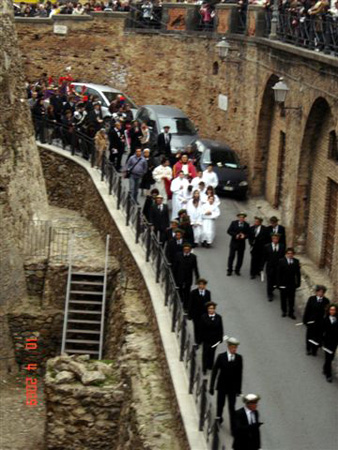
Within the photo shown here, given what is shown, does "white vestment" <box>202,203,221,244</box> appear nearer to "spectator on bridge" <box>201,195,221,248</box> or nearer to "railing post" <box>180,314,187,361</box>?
"spectator on bridge" <box>201,195,221,248</box>

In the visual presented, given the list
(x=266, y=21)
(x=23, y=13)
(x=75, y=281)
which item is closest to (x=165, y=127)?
(x=266, y=21)

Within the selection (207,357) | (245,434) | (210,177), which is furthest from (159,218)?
(245,434)

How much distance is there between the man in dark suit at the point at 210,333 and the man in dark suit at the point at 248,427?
3110 mm

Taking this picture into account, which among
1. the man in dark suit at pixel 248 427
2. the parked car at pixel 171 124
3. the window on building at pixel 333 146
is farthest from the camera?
the parked car at pixel 171 124

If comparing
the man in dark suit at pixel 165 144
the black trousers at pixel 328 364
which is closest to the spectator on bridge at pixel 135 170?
the man in dark suit at pixel 165 144

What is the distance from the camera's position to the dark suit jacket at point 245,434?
1584 cm

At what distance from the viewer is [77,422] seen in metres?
21.2

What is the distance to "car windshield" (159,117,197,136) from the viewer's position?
3359 cm

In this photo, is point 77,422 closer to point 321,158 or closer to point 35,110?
point 321,158

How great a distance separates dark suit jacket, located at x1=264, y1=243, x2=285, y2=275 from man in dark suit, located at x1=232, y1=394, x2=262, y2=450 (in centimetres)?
678

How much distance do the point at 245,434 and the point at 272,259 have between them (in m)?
7.21

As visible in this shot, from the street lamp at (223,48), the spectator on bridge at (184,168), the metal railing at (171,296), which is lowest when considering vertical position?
the metal railing at (171,296)

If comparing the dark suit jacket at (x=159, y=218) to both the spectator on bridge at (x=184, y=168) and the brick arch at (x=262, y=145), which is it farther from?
the brick arch at (x=262, y=145)

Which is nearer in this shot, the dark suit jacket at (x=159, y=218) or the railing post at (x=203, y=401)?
the railing post at (x=203, y=401)
